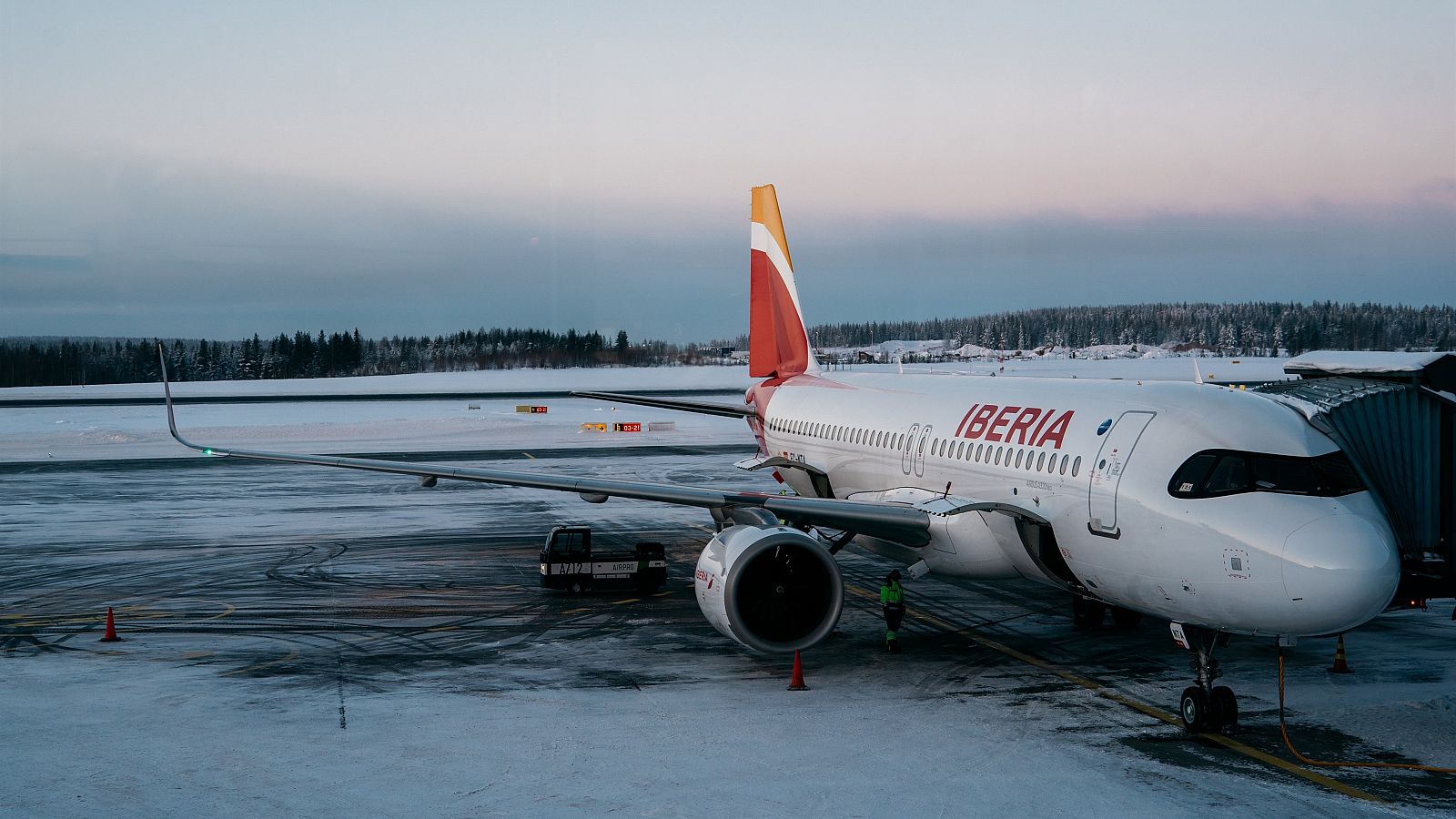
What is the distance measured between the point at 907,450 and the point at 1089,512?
256 inches

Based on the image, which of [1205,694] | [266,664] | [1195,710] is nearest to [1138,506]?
[1205,694]

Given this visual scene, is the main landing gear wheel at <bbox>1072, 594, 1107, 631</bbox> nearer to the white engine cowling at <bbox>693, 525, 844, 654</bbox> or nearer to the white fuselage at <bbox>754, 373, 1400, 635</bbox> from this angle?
the white fuselage at <bbox>754, 373, 1400, 635</bbox>

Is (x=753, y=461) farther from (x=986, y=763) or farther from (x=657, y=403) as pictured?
(x=986, y=763)

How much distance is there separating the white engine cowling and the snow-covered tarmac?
77 centimetres

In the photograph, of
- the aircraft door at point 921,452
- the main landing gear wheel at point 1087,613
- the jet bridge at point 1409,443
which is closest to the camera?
the jet bridge at point 1409,443

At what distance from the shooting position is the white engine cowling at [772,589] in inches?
685

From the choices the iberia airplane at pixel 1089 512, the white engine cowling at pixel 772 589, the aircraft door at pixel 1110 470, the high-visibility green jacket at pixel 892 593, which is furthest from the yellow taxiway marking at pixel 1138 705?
the white engine cowling at pixel 772 589

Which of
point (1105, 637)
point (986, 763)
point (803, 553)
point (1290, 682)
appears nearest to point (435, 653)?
point (803, 553)

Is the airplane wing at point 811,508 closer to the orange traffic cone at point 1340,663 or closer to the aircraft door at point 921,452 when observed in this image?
the aircraft door at point 921,452

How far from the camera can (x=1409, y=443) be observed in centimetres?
1545

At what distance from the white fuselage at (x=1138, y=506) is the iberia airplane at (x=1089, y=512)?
3cm

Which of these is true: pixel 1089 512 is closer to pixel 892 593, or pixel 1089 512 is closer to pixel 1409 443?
pixel 1409 443

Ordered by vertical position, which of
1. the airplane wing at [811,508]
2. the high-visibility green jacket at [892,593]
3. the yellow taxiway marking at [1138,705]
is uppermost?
the airplane wing at [811,508]

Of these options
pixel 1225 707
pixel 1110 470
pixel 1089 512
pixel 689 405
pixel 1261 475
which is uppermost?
pixel 689 405
